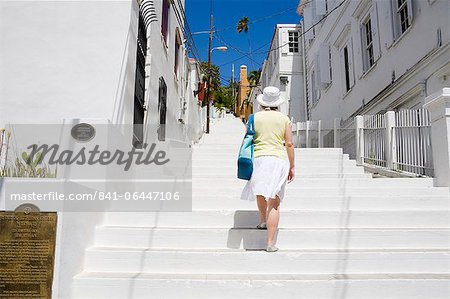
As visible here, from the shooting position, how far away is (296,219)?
3.82 metres

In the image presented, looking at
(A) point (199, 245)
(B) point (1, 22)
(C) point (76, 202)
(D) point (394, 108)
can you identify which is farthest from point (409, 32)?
(B) point (1, 22)

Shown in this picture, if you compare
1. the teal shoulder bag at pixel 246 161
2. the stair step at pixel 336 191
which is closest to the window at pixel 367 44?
the stair step at pixel 336 191

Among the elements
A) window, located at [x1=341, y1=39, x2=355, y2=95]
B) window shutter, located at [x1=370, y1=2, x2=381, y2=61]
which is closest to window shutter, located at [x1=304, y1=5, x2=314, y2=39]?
window, located at [x1=341, y1=39, x2=355, y2=95]

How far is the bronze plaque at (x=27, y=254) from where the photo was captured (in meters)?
2.79

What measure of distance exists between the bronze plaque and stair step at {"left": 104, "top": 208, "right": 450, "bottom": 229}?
3.02 feet

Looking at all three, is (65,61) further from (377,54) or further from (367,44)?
(367,44)

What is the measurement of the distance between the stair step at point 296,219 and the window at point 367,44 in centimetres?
696

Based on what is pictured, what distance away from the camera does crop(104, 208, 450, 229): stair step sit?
3.77 meters

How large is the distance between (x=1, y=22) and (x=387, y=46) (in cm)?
815

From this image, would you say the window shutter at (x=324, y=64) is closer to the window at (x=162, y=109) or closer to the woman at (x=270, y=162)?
the window at (x=162, y=109)

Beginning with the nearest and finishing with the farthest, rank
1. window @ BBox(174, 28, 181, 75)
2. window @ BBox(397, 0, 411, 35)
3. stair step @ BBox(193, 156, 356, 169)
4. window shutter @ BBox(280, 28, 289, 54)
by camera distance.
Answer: stair step @ BBox(193, 156, 356, 169), window @ BBox(397, 0, 411, 35), window @ BBox(174, 28, 181, 75), window shutter @ BBox(280, 28, 289, 54)

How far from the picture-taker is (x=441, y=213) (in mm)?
3785

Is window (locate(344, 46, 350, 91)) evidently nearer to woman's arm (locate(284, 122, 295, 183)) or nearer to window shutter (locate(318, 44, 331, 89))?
window shutter (locate(318, 44, 331, 89))

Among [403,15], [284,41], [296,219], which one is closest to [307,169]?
[296,219]
